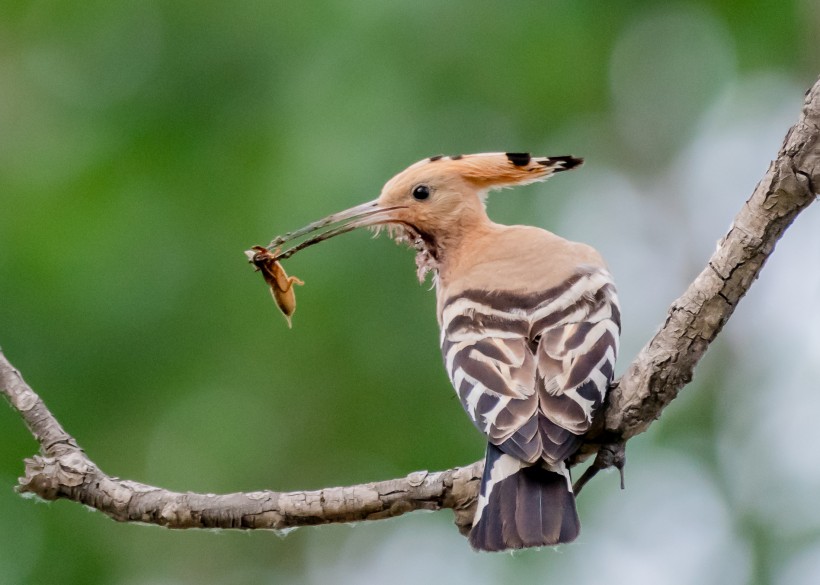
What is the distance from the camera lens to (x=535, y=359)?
8.98 ft

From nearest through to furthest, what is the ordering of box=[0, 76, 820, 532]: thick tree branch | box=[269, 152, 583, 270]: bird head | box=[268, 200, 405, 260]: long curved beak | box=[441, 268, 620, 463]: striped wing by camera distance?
box=[0, 76, 820, 532]: thick tree branch → box=[441, 268, 620, 463]: striped wing → box=[268, 200, 405, 260]: long curved beak → box=[269, 152, 583, 270]: bird head

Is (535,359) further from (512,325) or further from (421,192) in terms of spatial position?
(421,192)

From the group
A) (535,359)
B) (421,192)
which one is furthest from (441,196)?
(535,359)

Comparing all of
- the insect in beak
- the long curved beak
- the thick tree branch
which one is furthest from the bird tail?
the long curved beak

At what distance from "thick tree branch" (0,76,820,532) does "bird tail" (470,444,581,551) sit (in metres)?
0.11

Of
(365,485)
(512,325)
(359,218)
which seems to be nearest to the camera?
(365,485)

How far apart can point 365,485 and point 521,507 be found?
0.35 meters

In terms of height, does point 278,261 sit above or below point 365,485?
above

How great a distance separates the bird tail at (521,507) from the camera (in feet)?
8.10

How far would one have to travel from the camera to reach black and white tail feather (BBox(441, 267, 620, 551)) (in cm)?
250

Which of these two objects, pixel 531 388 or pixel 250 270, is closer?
pixel 531 388

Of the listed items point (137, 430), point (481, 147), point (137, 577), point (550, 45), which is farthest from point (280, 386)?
point (550, 45)

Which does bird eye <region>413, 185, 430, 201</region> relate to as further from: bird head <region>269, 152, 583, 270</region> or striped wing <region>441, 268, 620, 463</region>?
striped wing <region>441, 268, 620, 463</region>

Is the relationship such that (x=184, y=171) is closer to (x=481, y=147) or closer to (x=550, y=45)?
(x=481, y=147)
